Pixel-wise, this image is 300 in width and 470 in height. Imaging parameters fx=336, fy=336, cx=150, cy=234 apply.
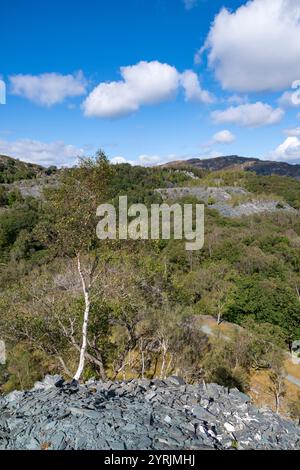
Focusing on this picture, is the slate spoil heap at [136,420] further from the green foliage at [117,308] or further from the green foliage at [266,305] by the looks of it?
the green foliage at [266,305]

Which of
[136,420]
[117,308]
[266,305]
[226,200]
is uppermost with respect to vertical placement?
[226,200]

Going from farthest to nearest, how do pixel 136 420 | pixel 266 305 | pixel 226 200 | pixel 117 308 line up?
pixel 226 200, pixel 266 305, pixel 117 308, pixel 136 420

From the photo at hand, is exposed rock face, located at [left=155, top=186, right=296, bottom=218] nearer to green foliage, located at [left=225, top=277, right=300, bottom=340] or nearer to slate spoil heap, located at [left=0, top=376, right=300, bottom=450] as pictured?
green foliage, located at [left=225, top=277, right=300, bottom=340]

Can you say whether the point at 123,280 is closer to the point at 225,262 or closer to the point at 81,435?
the point at 81,435

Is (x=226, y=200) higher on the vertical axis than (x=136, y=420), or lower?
higher

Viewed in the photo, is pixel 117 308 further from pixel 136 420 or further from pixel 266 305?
pixel 266 305

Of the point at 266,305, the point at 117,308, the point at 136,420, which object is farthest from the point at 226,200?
the point at 136,420

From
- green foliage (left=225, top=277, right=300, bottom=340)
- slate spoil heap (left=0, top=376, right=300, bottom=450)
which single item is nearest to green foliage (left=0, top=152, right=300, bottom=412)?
green foliage (left=225, top=277, right=300, bottom=340)

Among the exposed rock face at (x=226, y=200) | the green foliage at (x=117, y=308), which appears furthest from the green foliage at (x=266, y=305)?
the exposed rock face at (x=226, y=200)

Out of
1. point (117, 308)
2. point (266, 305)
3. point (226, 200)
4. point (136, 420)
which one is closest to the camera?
point (136, 420)
